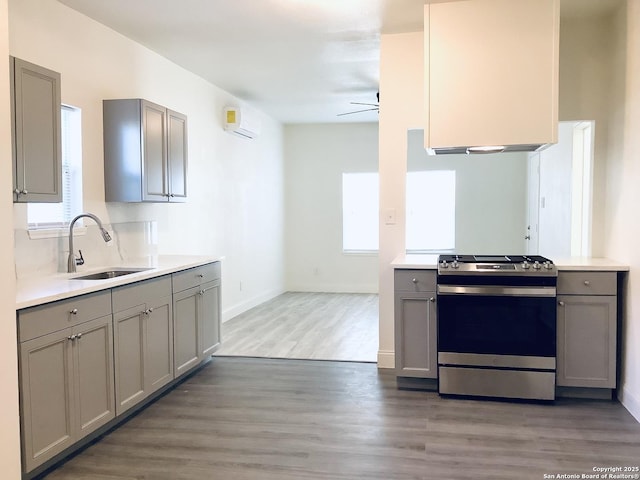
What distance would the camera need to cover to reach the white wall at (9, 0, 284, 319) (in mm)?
3479

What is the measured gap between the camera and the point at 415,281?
375 centimetres

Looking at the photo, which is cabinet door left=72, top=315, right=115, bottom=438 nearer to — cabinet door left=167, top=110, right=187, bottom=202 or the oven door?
cabinet door left=167, top=110, right=187, bottom=202

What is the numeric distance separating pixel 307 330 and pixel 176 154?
94.4 inches

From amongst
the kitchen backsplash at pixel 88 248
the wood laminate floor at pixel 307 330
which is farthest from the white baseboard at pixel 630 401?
the kitchen backsplash at pixel 88 248

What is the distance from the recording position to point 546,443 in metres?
2.91

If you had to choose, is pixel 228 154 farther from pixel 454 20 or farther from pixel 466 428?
pixel 466 428

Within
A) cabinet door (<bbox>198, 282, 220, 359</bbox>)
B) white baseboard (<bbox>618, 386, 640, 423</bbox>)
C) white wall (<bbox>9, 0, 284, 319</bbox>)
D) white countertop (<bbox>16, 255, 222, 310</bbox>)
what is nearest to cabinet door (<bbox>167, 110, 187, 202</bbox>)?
white wall (<bbox>9, 0, 284, 319</bbox>)

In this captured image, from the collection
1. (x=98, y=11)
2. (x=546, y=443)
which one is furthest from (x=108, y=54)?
(x=546, y=443)

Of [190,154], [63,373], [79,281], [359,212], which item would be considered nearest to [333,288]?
[359,212]

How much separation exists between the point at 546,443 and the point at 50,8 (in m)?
3.91

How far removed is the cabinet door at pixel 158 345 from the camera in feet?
11.1

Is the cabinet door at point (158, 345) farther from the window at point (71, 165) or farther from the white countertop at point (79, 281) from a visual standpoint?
the window at point (71, 165)

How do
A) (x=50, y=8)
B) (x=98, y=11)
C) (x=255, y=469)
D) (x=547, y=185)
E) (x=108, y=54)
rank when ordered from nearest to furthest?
(x=255, y=469) < (x=50, y=8) < (x=98, y=11) < (x=108, y=54) < (x=547, y=185)

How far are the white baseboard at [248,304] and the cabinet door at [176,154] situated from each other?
209 centimetres
